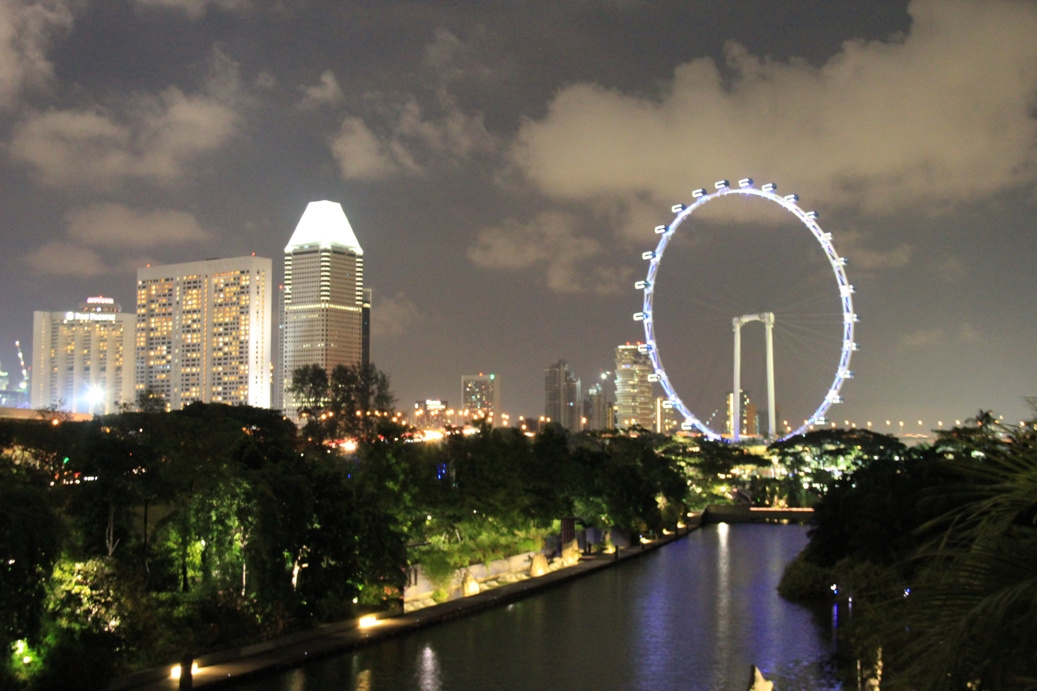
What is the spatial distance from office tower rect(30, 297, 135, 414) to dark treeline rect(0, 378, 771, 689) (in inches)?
5172

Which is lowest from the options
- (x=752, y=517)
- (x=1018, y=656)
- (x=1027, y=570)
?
(x=752, y=517)

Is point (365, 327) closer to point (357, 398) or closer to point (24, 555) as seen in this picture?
point (357, 398)

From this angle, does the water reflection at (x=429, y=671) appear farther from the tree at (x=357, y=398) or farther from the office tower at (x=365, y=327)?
the office tower at (x=365, y=327)

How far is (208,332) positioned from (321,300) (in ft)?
62.0

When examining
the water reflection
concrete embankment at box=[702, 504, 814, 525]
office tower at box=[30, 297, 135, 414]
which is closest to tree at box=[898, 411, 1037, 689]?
the water reflection

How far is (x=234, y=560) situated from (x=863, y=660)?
12677mm

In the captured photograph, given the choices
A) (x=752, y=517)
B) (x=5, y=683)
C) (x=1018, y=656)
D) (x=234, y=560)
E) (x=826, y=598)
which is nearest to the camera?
(x=1018, y=656)

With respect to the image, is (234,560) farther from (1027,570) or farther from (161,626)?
(1027,570)

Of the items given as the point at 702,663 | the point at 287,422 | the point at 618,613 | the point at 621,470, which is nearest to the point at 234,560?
the point at 702,663

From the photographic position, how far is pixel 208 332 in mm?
152875

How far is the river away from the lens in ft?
70.2

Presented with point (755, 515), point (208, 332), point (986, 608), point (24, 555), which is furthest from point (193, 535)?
point (208, 332)

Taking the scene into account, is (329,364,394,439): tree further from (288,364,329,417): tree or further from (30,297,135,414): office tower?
(30,297,135,414): office tower

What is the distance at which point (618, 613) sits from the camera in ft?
99.8
